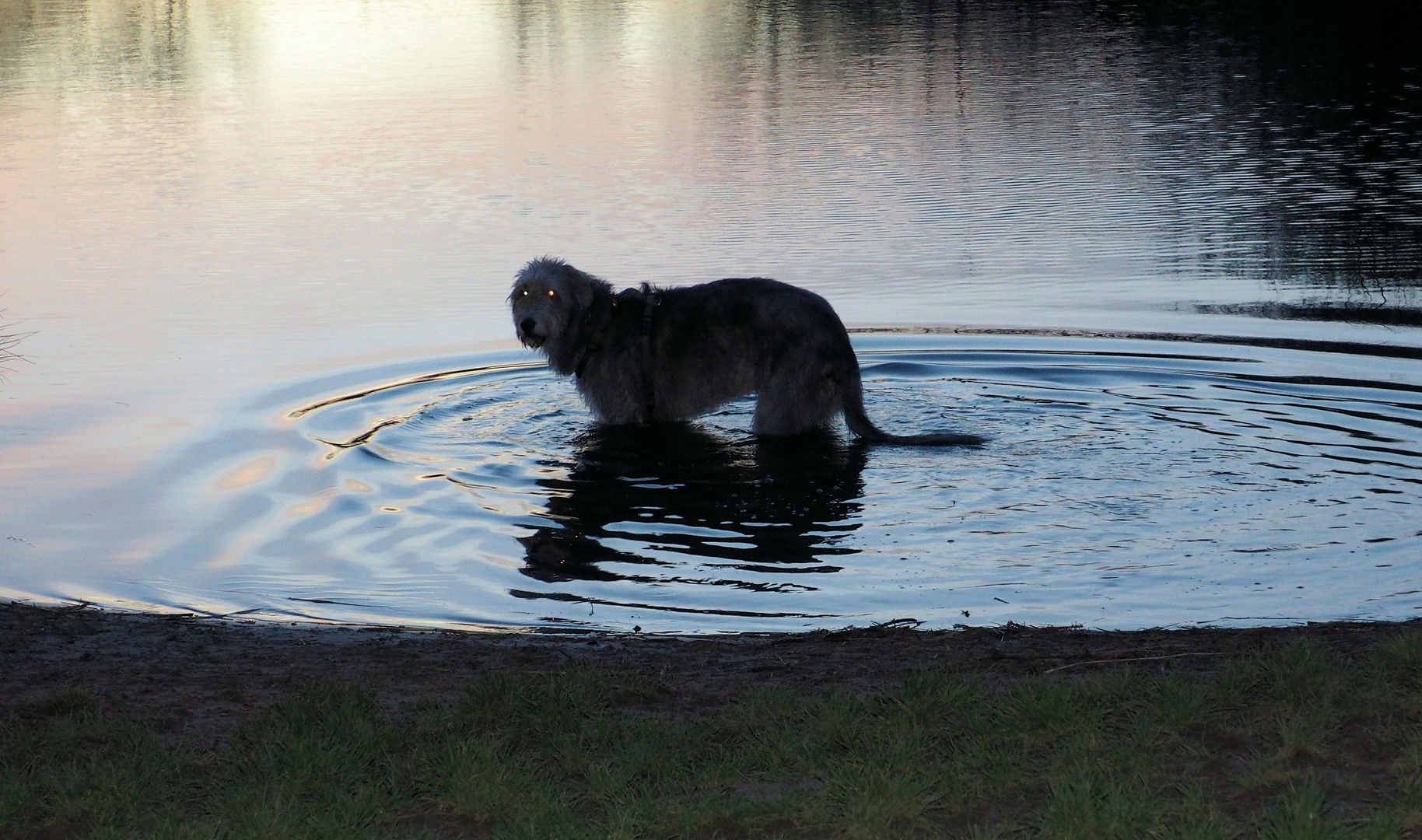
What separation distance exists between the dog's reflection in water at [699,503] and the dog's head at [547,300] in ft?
2.71

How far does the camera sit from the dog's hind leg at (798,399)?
1126 cm

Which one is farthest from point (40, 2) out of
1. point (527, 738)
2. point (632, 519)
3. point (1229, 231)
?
point (527, 738)

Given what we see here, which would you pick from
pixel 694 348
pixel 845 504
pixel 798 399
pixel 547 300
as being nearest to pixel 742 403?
pixel 694 348

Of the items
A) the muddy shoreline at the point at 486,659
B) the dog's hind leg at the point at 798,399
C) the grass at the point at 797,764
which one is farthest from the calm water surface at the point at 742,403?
the grass at the point at 797,764

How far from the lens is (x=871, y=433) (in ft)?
36.4

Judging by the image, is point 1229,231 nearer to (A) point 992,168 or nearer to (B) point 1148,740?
(A) point 992,168

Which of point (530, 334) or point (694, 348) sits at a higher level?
point (530, 334)

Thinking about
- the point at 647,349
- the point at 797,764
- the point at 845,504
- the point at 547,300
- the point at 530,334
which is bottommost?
the point at 797,764

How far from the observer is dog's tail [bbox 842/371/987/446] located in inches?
424

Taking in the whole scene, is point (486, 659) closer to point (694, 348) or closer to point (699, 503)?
point (699, 503)

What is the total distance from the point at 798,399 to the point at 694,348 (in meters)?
0.95

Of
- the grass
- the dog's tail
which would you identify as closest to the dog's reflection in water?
the dog's tail

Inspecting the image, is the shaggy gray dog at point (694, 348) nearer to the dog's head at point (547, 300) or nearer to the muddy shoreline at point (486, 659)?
the dog's head at point (547, 300)

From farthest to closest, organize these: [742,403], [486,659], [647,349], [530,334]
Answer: [742,403]
[647,349]
[530,334]
[486,659]
